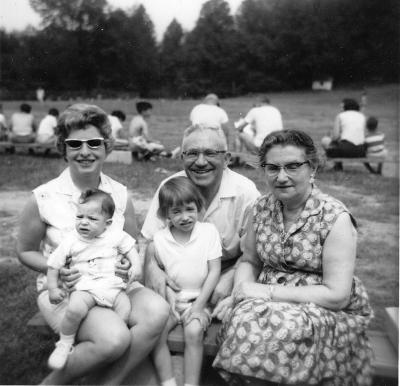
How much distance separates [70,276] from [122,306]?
325 millimetres

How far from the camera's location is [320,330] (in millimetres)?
2346

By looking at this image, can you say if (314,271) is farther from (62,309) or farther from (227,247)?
(62,309)

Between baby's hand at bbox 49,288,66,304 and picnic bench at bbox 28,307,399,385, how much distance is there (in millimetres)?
332

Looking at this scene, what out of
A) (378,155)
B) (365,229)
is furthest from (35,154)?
(365,229)

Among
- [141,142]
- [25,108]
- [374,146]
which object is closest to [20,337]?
[141,142]

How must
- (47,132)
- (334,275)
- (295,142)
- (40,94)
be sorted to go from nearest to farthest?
(334,275)
(295,142)
(47,132)
(40,94)

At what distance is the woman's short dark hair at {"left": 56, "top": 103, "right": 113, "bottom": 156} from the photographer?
122 inches

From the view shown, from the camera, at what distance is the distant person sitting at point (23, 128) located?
1269 centimetres

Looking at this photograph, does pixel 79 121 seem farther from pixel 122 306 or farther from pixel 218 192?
pixel 122 306

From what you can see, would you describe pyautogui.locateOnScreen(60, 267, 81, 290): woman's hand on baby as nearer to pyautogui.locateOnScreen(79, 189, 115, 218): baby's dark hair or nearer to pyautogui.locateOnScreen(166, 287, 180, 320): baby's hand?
pyautogui.locateOnScreen(79, 189, 115, 218): baby's dark hair

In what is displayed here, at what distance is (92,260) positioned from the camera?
2746mm

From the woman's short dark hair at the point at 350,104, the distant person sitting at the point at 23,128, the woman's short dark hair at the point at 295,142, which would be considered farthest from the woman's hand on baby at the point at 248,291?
the distant person sitting at the point at 23,128

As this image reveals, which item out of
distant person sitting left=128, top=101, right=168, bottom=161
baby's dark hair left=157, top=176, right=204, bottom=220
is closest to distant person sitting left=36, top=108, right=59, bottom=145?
distant person sitting left=128, top=101, right=168, bottom=161

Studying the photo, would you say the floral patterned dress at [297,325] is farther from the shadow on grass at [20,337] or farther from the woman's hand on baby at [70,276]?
the shadow on grass at [20,337]
